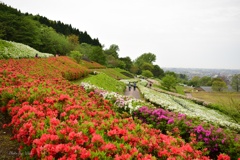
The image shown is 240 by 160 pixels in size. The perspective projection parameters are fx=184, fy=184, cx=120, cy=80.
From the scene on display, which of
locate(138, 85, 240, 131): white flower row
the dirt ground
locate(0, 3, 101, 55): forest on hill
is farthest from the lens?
locate(0, 3, 101, 55): forest on hill

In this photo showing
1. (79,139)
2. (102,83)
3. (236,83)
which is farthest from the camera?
(236,83)

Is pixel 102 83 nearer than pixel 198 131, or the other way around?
pixel 198 131

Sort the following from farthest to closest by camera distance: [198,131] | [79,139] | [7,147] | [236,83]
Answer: [236,83] → [198,131] → [7,147] → [79,139]

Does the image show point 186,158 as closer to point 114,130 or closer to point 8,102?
point 114,130

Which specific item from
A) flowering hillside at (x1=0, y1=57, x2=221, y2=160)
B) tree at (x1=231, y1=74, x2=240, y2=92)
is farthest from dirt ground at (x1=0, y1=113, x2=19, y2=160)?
tree at (x1=231, y1=74, x2=240, y2=92)

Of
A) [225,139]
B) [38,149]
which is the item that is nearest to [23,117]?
[38,149]

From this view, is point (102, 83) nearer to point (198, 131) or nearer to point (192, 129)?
point (192, 129)

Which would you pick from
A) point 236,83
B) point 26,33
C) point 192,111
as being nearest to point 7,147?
point 192,111

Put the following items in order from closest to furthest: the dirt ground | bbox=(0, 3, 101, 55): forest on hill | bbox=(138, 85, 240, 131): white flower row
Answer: the dirt ground
bbox=(138, 85, 240, 131): white flower row
bbox=(0, 3, 101, 55): forest on hill

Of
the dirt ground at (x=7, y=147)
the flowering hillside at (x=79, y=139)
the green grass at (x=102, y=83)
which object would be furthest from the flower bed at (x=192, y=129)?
the green grass at (x=102, y=83)

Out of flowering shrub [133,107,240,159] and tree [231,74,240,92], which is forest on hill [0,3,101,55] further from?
tree [231,74,240,92]

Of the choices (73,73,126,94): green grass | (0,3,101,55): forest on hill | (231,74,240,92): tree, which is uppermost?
(0,3,101,55): forest on hill

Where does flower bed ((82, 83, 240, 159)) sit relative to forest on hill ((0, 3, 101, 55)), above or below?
below

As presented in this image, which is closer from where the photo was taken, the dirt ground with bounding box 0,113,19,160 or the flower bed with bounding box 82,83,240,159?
the dirt ground with bounding box 0,113,19,160
